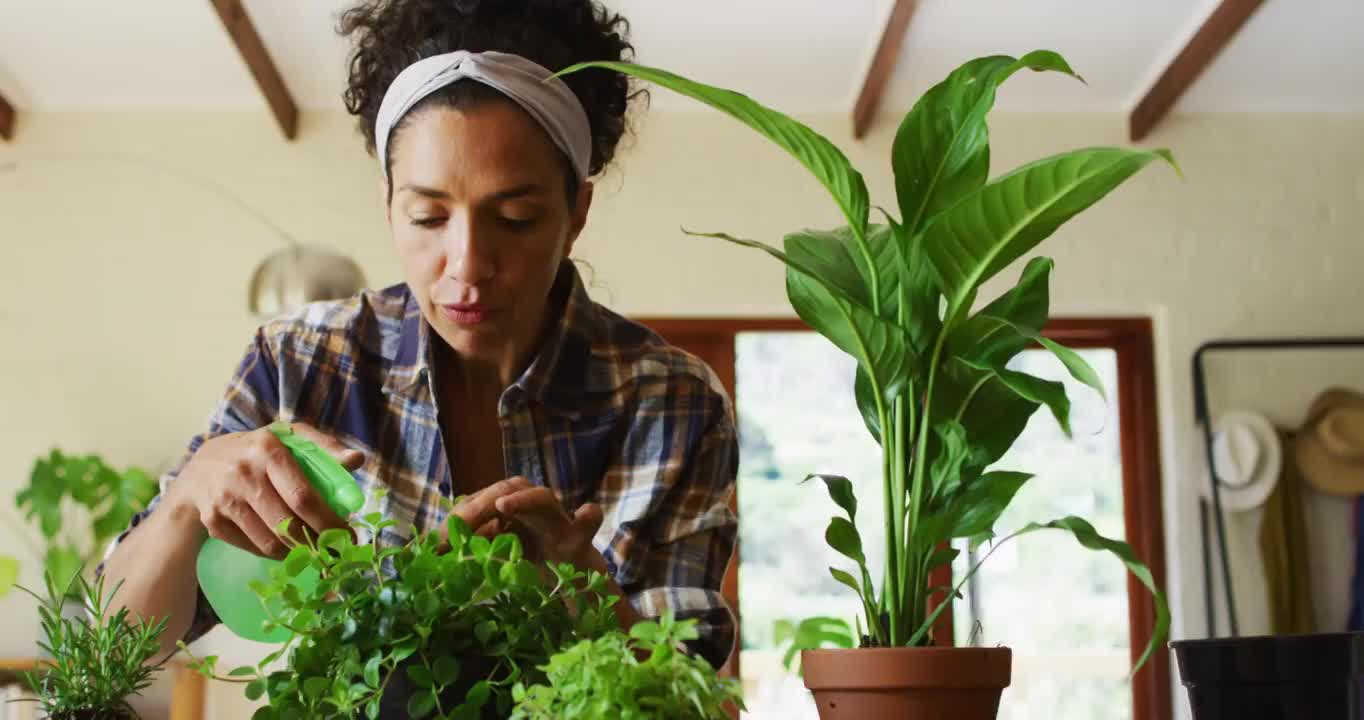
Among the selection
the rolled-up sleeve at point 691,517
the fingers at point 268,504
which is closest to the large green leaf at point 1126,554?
the rolled-up sleeve at point 691,517

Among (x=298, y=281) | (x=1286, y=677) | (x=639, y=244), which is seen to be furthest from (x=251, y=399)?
(x=639, y=244)

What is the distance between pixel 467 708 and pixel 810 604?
4.23 meters

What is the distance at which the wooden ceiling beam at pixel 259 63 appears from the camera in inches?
156

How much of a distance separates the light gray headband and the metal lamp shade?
2.89 metres

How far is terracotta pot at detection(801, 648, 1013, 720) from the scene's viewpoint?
31.0 inches

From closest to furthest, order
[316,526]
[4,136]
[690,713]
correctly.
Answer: [690,713] → [316,526] → [4,136]

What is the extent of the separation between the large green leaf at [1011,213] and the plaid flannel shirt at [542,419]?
0.39 metres

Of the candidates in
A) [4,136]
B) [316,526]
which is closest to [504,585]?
[316,526]

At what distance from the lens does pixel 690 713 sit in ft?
1.93

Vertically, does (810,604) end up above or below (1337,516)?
below

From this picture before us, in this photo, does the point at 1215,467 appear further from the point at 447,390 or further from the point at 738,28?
the point at 447,390

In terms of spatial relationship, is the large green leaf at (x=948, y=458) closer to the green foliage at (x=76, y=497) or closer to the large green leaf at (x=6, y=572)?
the green foliage at (x=76, y=497)

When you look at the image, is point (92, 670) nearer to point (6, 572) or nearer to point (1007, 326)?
point (1007, 326)

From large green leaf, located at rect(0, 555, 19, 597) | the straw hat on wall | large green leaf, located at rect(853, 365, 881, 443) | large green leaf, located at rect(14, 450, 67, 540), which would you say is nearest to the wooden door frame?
the straw hat on wall
